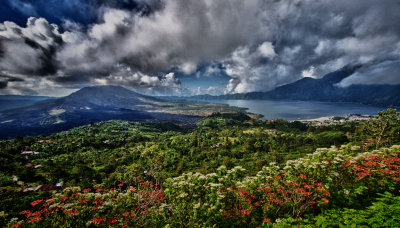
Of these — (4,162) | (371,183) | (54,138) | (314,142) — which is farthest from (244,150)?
(54,138)

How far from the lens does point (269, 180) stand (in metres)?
6.95

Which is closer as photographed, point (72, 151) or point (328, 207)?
point (328, 207)

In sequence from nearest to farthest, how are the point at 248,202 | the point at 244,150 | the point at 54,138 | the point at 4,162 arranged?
the point at 248,202, the point at 4,162, the point at 244,150, the point at 54,138

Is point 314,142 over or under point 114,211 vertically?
under

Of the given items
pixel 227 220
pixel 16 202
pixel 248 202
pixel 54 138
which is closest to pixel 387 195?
pixel 248 202

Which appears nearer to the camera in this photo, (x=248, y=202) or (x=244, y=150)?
(x=248, y=202)

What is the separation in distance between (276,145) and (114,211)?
78418 millimetres

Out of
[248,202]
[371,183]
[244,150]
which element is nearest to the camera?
[248,202]

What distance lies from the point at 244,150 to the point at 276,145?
55.5 ft

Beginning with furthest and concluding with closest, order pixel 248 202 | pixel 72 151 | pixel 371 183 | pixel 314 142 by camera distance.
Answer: pixel 72 151
pixel 314 142
pixel 371 183
pixel 248 202

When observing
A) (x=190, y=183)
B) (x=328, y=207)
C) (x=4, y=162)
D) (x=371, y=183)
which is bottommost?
(x=4, y=162)

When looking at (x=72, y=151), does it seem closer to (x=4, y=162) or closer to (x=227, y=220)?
(x=4, y=162)

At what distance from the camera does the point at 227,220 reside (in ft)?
20.3

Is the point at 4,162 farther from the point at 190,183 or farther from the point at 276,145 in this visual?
the point at 276,145
